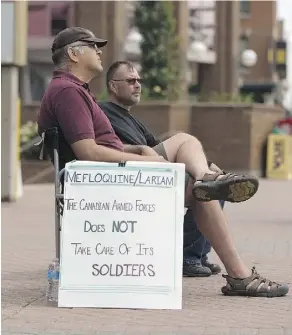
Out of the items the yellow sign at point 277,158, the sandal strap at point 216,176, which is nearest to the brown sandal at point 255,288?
the sandal strap at point 216,176

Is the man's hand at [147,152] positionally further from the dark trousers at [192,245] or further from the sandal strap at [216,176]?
the dark trousers at [192,245]

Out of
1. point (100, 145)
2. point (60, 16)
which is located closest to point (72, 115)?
point (100, 145)

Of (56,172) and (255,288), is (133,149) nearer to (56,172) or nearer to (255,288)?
(56,172)

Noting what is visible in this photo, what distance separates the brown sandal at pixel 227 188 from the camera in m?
6.12

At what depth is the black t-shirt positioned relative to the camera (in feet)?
23.3

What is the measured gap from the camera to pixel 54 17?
33.6m

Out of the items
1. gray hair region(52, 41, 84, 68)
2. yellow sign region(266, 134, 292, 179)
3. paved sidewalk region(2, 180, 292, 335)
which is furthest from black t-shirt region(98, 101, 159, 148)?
yellow sign region(266, 134, 292, 179)

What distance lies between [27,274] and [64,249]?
183 cm

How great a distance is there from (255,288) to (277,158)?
17347 mm

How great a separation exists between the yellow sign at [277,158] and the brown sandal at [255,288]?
17280mm

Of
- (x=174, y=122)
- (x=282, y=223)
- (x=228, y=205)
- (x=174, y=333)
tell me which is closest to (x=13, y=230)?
(x=282, y=223)

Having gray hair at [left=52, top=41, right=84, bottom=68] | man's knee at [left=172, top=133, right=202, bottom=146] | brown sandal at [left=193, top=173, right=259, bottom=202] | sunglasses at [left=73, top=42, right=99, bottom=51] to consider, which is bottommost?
brown sandal at [left=193, top=173, right=259, bottom=202]

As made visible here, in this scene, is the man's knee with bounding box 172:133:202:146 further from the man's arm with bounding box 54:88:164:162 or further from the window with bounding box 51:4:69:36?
the window with bounding box 51:4:69:36

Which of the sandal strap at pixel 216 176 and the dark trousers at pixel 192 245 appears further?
the dark trousers at pixel 192 245
